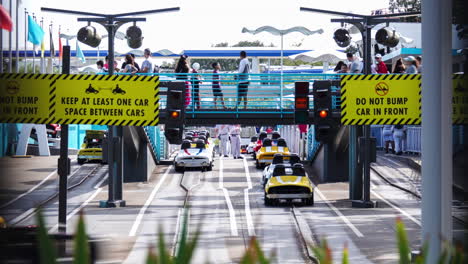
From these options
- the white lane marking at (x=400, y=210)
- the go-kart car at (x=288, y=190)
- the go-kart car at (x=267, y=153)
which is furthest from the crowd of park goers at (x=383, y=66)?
the go-kart car at (x=267, y=153)

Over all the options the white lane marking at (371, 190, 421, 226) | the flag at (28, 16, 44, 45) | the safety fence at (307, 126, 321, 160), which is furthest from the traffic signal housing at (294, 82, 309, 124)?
the flag at (28, 16, 44, 45)

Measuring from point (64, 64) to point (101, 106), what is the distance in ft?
20.9

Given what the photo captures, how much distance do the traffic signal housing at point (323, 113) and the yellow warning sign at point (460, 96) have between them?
3742mm

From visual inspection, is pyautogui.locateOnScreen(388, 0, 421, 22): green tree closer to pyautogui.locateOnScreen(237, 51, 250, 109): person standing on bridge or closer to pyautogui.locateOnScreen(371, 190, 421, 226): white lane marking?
pyautogui.locateOnScreen(237, 51, 250, 109): person standing on bridge

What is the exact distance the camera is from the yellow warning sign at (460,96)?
17453 millimetres

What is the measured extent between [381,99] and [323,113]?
10.9ft

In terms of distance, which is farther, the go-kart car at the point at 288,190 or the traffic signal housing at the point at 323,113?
the go-kart car at the point at 288,190

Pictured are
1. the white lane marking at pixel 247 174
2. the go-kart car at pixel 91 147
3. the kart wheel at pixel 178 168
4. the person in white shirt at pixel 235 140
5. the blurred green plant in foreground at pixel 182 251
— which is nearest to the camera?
the blurred green plant in foreground at pixel 182 251

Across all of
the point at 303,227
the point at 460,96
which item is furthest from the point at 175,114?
the point at 460,96

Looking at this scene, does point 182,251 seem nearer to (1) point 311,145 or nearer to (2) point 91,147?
(2) point 91,147

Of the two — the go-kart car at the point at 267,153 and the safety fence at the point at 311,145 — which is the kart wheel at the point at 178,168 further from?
the safety fence at the point at 311,145

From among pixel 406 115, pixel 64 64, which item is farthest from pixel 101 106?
pixel 406 115

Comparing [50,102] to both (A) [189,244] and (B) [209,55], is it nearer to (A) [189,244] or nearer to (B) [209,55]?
(A) [189,244]

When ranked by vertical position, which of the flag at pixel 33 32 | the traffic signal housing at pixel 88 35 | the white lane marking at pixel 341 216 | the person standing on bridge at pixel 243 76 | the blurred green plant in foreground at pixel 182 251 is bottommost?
the white lane marking at pixel 341 216
